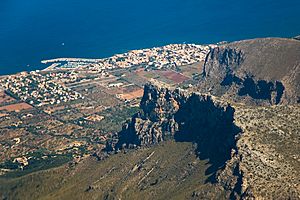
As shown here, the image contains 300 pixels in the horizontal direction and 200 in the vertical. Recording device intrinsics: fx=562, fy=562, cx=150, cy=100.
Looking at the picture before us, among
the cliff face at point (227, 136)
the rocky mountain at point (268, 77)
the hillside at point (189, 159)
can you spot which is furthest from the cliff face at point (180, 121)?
the rocky mountain at point (268, 77)

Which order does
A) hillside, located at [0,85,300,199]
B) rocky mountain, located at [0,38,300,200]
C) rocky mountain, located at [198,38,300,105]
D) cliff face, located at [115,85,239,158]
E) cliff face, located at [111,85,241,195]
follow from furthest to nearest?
1. rocky mountain, located at [198,38,300,105]
2. cliff face, located at [115,85,239,158]
3. cliff face, located at [111,85,241,195]
4. rocky mountain, located at [0,38,300,200]
5. hillside, located at [0,85,300,199]

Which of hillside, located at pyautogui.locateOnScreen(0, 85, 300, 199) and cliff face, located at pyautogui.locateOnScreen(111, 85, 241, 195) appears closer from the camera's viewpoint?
hillside, located at pyautogui.locateOnScreen(0, 85, 300, 199)

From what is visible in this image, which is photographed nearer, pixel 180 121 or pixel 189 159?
pixel 189 159

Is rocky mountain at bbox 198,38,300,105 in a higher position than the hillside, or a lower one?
higher

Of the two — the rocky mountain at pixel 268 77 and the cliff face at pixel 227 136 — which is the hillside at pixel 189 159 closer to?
the cliff face at pixel 227 136

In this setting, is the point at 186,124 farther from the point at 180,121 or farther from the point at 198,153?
the point at 198,153

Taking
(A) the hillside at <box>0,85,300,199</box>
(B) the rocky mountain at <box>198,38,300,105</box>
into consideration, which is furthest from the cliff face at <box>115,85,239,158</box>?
(B) the rocky mountain at <box>198,38,300,105</box>

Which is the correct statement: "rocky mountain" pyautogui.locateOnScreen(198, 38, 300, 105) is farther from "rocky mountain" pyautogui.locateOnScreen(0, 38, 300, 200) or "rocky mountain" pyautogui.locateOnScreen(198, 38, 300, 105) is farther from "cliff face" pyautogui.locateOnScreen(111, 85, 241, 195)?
"cliff face" pyautogui.locateOnScreen(111, 85, 241, 195)

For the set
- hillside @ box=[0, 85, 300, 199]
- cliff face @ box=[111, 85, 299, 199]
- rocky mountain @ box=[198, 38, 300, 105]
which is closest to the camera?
cliff face @ box=[111, 85, 299, 199]

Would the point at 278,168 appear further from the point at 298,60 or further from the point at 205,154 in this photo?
the point at 298,60

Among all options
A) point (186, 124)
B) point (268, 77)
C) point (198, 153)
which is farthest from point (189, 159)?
point (268, 77)

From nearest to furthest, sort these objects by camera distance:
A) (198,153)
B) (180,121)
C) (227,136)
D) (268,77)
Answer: (227,136), (198,153), (180,121), (268,77)
